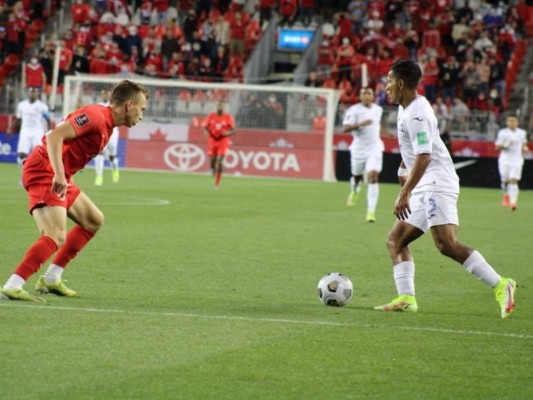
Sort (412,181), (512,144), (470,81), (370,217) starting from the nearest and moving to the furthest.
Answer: (412,181) → (370,217) → (512,144) → (470,81)

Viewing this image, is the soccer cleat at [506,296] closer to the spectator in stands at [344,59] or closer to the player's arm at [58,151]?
the player's arm at [58,151]

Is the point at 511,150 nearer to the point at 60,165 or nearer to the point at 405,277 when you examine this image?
the point at 405,277

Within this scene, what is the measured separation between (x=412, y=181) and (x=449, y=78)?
27.8 m

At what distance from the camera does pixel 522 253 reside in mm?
15062

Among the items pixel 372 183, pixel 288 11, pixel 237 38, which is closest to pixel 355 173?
pixel 372 183

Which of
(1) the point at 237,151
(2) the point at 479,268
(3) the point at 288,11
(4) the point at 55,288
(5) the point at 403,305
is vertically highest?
(3) the point at 288,11

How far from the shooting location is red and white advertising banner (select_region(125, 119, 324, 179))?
3438 centimetres

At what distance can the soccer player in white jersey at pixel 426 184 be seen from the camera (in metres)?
8.71

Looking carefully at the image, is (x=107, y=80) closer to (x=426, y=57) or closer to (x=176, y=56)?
(x=176, y=56)

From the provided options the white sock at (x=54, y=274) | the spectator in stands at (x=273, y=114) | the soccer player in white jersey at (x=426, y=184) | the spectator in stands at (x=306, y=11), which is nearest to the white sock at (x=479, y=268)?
the soccer player in white jersey at (x=426, y=184)

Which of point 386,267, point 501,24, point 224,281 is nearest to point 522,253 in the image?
point 386,267

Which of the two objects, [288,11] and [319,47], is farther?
[288,11]

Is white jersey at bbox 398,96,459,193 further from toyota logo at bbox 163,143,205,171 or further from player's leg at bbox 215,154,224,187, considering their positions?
toyota logo at bbox 163,143,205,171

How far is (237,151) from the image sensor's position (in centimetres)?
3516
